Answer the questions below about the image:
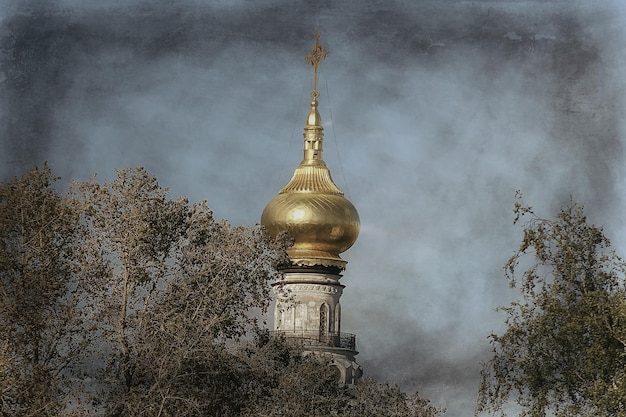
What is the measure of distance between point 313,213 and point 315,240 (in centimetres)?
89

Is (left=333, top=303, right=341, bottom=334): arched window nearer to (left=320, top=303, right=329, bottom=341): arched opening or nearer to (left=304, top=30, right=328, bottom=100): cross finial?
(left=320, top=303, right=329, bottom=341): arched opening

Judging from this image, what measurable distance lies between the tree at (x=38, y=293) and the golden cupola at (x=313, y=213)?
78.6 feet

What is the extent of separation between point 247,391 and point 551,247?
777cm

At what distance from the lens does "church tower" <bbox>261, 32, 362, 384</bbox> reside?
158 ft

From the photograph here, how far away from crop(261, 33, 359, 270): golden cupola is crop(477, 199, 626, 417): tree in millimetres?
26775

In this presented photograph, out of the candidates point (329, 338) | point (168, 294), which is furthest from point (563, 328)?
point (329, 338)

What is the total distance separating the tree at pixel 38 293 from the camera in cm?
2356

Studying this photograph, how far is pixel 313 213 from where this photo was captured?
49531 millimetres

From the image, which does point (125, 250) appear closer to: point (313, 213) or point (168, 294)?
point (168, 294)

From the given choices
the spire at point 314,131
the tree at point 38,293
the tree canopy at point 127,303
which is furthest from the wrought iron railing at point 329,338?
the tree at point 38,293

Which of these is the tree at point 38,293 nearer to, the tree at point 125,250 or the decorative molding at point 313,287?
the tree at point 125,250

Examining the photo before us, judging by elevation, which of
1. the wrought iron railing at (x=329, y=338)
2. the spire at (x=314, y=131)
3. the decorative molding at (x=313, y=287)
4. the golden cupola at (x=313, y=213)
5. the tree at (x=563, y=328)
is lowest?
the tree at (x=563, y=328)

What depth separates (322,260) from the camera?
48938 millimetres

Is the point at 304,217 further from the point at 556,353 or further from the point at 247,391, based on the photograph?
the point at 556,353
